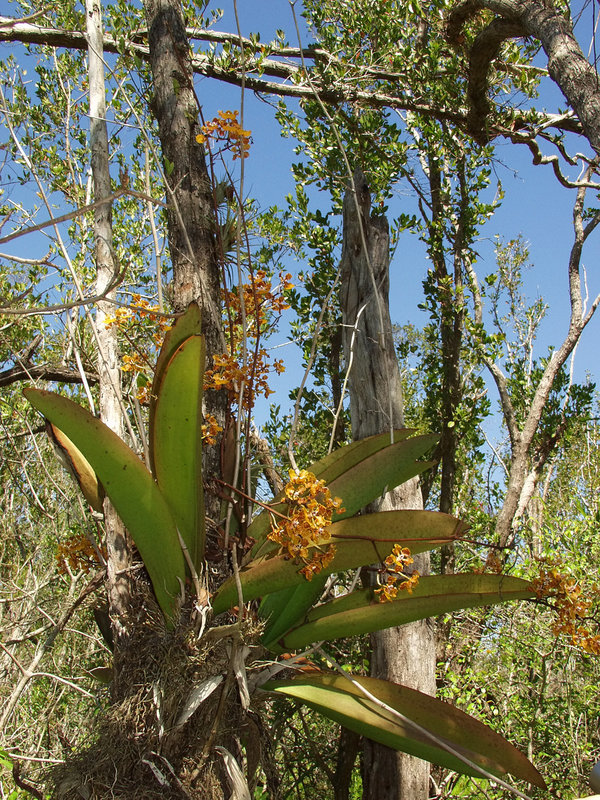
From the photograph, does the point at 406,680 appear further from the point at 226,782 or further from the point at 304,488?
the point at 304,488

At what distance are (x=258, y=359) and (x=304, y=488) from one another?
Answer: 2.14 ft

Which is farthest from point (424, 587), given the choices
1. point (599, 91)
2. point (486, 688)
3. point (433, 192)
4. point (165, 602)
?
→ point (433, 192)

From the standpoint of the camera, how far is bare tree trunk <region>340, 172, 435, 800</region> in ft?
6.69

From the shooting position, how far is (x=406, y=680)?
2123mm

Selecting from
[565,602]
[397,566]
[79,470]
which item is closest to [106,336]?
[79,470]

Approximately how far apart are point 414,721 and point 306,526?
2.15 ft

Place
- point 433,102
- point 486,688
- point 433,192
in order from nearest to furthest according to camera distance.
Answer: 1. point 486,688
2. point 433,102
3. point 433,192

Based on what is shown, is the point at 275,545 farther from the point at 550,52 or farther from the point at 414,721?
the point at 550,52

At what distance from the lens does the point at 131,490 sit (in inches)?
56.0

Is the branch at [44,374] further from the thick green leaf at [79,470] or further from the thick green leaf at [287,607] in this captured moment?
the thick green leaf at [287,607]

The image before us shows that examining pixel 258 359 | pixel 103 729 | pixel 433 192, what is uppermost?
pixel 433 192

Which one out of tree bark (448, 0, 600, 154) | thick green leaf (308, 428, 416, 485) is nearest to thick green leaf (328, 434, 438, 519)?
thick green leaf (308, 428, 416, 485)

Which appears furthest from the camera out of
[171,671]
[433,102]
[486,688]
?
[433,102]

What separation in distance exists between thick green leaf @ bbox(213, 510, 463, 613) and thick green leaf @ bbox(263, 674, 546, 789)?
32cm
